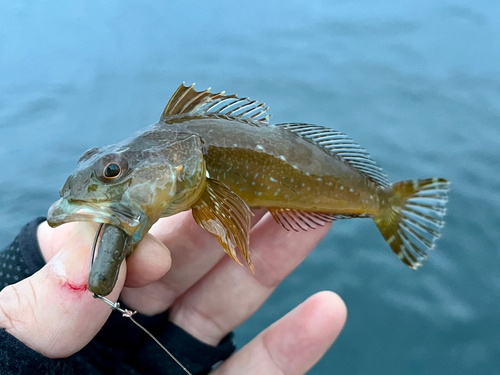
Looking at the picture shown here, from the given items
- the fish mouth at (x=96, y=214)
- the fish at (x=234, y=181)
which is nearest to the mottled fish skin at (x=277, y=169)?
the fish at (x=234, y=181)

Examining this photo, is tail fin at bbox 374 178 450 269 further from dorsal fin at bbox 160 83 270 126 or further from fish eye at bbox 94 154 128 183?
fish eye at bbox 94 154 128 183

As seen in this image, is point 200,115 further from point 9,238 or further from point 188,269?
point 9,238

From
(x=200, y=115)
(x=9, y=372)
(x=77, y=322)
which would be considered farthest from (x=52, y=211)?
(x=200, y=115)

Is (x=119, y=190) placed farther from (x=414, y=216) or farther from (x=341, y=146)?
(x=414, y=216)

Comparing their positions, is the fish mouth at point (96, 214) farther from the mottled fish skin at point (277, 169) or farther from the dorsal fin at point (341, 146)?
the dorsal fin at point (341, 146)

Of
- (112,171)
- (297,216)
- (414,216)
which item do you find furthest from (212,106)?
(414,216)

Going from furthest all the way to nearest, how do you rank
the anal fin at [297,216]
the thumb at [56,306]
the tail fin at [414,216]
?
the tail fin at [414,216], the anal fin at [297,216], the thumb at [56,306]
